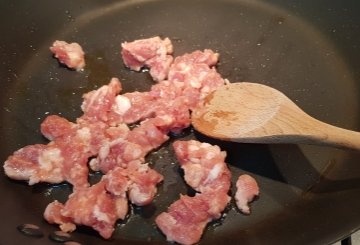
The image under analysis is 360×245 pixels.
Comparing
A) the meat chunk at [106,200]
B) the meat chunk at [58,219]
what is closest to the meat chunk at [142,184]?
the meat chunk at [106,200]

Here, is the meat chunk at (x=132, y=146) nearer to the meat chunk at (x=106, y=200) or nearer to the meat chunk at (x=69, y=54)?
the meat chunk at (x=106, y=200)

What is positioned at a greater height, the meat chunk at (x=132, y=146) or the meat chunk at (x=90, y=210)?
the meat chunk at (x=132, y=146)

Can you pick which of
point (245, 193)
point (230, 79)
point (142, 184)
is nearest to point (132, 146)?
point (142, 184)

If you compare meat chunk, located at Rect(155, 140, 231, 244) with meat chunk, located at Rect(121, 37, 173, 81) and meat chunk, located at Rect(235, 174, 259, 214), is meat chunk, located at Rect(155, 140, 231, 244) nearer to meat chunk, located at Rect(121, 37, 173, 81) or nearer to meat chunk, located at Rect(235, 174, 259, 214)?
meat chunk, located at Rect(235, 174, 259, 214)

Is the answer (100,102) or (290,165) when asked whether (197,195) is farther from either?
(100,102)

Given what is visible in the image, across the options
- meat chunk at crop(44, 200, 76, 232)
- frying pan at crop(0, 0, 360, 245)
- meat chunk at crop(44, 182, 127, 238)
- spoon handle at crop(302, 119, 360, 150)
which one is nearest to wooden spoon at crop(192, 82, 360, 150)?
spoon handle at crop(302, 119, 360, 150)

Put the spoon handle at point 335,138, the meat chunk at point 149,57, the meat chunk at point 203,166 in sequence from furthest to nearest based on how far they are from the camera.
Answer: the meat chunk at point 149,57, the meat chunk at point 203,166, the spoon handle at point 335,138
